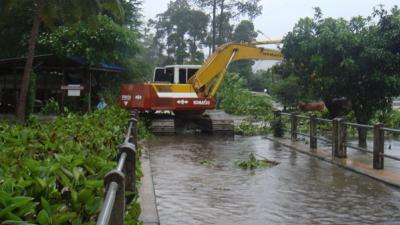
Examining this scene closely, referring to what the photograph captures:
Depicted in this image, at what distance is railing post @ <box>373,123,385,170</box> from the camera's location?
10966mm

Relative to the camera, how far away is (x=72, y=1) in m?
22.1

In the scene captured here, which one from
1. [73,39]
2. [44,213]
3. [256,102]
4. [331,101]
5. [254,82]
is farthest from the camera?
[254,82]

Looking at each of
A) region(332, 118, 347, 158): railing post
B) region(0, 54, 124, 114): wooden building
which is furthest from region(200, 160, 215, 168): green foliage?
region(0, 54, 124, 114): wooden building

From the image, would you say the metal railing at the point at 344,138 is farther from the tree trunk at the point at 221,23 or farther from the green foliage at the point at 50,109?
the tree trunk at the point at 221,23

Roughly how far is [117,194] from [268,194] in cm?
599

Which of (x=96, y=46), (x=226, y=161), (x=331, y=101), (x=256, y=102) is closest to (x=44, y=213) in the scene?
(x=226, y=161)

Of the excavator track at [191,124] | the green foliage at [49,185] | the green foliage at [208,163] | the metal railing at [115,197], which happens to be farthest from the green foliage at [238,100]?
the metal railing at [115,197]

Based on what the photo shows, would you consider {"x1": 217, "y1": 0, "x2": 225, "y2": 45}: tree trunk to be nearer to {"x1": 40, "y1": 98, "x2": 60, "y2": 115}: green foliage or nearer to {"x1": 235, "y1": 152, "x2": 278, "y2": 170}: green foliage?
{"x1": 40, "y1": 98, "x2": 60, "y2": 115}: green foliage

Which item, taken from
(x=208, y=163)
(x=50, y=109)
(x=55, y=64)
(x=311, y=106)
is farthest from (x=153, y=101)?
(x=311, y=106)

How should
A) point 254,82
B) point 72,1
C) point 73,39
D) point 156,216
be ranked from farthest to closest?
point 254,82
point 73,39
point 72,1
point 156,216

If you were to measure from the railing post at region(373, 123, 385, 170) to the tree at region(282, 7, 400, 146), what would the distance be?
4.29 metres

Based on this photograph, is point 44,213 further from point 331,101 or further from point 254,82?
point 254,82

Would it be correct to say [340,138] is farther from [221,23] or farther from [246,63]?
[246,63]

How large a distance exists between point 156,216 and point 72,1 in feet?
54.6
